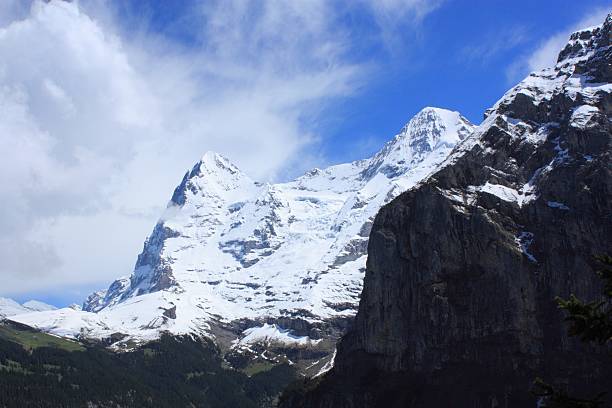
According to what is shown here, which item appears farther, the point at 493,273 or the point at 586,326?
the point at 493,273

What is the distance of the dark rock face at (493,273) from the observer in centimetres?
16050

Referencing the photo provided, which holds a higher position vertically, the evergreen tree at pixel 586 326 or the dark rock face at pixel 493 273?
the dark rock face at pixel 493 273

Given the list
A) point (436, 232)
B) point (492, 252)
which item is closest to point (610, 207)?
point (492, 252)

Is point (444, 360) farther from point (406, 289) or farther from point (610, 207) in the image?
point (610, 207)

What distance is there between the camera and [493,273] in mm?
173625

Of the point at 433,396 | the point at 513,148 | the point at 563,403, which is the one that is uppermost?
the point at 513,148

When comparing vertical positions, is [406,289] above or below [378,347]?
above

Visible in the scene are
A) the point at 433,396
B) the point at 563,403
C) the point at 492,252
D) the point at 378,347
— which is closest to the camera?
the point at 563,403

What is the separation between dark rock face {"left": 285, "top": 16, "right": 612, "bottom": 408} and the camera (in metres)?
160

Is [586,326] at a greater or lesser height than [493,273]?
lesser

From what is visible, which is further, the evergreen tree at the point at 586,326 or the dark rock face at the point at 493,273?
the dark rock face at the point at 493,273

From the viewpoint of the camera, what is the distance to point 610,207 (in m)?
166

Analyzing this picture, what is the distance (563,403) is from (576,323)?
3.01 metres

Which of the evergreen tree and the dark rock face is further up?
the dark rock face
